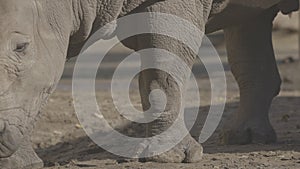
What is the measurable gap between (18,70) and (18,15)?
0.27 meters

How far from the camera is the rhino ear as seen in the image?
16.4 feet

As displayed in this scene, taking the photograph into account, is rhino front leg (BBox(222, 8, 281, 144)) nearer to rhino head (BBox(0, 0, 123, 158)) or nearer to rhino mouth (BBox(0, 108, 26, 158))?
rhino head (BBox(0, 0, 123, 158))

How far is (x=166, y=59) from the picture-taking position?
5.30 m

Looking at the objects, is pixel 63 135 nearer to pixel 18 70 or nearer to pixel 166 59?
pixel 166 59

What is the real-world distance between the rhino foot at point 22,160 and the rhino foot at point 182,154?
638 millimetres

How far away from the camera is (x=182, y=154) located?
5.34m

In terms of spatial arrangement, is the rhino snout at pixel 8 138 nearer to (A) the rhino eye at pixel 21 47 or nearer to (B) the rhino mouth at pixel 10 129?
(B) the rhino mouth at pixel 10 129

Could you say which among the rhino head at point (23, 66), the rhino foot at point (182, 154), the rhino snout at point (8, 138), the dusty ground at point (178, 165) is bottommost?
the dusty ground at point (178, 165)

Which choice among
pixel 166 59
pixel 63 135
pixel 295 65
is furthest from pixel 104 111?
pixel 295 65

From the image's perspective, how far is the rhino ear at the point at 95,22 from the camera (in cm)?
500

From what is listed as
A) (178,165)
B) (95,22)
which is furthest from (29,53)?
(178,165)

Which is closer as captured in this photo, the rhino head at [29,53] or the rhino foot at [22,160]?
the rhino head at [29,53]

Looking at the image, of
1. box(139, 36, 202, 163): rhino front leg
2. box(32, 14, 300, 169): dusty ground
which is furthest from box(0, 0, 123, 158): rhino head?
box(139, 36, 202, 163): rhino front leg

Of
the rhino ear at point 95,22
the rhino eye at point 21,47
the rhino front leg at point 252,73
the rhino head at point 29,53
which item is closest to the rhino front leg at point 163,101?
the rhino ear at point 95,22
